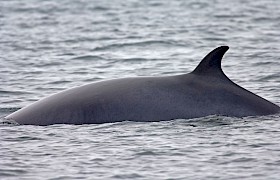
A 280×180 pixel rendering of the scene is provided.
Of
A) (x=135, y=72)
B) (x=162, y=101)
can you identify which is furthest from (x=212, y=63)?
(x=135, y=72)

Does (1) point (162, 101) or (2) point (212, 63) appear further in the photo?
(2) point (212, 63)

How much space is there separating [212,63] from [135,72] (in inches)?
294

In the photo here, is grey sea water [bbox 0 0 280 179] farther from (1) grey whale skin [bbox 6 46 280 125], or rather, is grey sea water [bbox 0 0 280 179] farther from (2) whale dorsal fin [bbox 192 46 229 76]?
(2) whale dorsal fin [bbox 192 46 229 76]

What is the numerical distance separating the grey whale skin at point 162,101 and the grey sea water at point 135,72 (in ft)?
0.44

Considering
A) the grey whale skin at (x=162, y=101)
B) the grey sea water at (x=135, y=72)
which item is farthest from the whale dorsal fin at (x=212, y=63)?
the grey sea water at (x=135, y=72)

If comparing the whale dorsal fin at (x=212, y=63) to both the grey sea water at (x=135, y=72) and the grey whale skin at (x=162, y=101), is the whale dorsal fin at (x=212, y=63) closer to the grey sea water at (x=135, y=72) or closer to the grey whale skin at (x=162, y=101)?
the grey whale skin at (x=162, y=101)

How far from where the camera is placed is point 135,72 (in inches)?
761

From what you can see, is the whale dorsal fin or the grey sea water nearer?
the grey sea water

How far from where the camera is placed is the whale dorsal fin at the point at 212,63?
11.9 metres

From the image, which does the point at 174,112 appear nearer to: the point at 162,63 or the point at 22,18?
the point at 162,63

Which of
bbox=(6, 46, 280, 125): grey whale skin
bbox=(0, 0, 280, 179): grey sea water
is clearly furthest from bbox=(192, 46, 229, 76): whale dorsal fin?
bbox=(0, 0, 280, 179): grey sea water

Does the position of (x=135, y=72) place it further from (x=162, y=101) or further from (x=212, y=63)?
(x=162, y=101)

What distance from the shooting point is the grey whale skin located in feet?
38.5

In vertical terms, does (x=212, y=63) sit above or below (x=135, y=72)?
above
